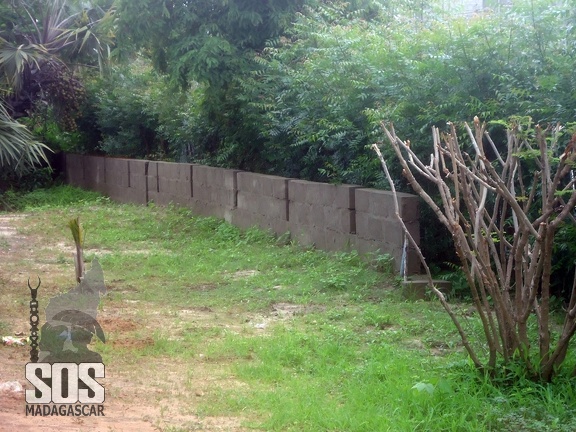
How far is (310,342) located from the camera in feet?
20.7

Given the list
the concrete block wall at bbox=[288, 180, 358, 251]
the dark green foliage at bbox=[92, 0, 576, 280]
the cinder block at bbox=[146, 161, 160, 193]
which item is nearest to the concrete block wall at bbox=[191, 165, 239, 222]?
the dark green foliage at bbox=[92, 0, 576, 280]

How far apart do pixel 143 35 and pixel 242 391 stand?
30.1 ft

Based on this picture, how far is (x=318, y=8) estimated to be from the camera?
13.2m

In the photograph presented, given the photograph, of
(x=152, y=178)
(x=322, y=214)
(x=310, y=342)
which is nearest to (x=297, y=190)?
(x=322, y=214)

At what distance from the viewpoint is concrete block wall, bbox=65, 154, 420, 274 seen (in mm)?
9055

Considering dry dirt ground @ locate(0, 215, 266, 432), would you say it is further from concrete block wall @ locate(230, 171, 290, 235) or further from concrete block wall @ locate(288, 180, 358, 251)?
concrete block wall @ locate(230, 171, 290, 235)

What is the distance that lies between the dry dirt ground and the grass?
7 cm

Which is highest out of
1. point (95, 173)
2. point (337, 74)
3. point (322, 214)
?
point (337, 74)

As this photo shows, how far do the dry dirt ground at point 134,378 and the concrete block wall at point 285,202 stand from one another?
2.41m

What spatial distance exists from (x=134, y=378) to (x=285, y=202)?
6265 mm

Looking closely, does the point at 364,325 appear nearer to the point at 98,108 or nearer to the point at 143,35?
the point at 143,35

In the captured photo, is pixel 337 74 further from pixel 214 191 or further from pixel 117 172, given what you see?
pixel 117 172

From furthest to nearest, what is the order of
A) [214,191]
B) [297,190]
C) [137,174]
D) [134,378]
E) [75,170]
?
[75,170] → [137,174] → [214,191] → [297,190] → [134,378]

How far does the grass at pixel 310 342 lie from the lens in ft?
15.3
